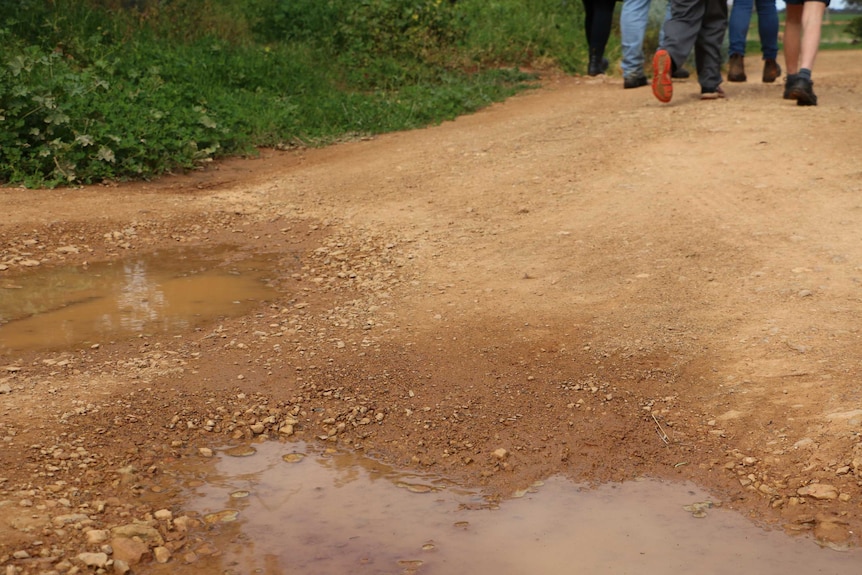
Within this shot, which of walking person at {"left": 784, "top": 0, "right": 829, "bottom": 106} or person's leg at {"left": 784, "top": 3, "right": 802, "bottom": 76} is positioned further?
person's leg at {"left": 784, "top": 3, "right": 802, "bottom": 76}

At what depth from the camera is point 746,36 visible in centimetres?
858

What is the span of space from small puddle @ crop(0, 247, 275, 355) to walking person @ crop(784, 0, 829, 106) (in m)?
3.92

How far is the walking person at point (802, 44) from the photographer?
657 cm

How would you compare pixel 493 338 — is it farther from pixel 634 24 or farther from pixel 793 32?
pixel 634 24

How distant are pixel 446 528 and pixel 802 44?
519 cm

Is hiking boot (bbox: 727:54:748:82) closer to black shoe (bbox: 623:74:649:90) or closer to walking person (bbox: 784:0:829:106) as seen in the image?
black shoe (bbox: 623:74:649:90)

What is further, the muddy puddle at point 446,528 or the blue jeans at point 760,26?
the blue jeans at point 760,26

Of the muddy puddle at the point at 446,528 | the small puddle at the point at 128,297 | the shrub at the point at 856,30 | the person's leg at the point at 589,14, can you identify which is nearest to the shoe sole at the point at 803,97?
the person's leg at the point at 589,14

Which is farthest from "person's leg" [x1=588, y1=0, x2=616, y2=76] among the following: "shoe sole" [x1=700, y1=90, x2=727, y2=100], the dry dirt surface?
the dry dirt surface

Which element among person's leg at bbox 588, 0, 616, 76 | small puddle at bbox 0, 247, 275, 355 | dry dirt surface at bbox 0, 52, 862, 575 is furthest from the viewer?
person's leg at bbox 588, 0, 616, 76

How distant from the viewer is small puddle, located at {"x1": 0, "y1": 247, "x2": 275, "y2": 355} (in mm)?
4008

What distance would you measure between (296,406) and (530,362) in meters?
0.86

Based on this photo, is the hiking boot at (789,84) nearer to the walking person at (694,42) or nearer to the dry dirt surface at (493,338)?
the walking person at (694,42)

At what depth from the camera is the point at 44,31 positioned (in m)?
8.05
